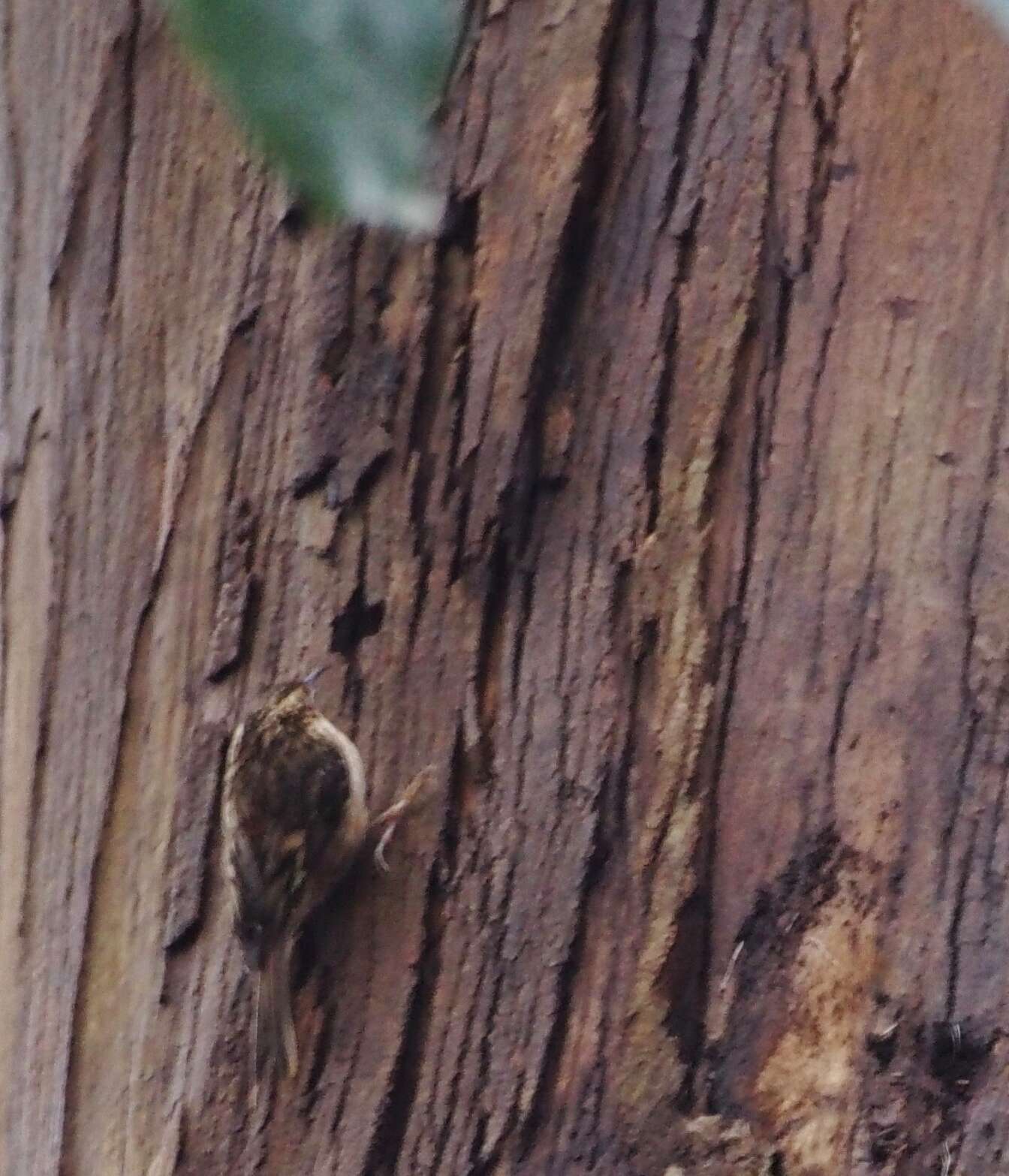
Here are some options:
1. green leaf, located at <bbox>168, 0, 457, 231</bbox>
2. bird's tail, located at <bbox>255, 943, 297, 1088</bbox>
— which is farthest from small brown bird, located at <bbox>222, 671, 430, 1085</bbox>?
green leaf, located at <bbox>168, 0, 457, 231</bbox>

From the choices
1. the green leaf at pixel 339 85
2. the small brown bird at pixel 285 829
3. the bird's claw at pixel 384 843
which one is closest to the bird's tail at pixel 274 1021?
the small brown bird at pixel 285 829

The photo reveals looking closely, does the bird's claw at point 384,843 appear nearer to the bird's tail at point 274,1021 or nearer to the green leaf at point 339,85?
the bird's tail at point 274,1021

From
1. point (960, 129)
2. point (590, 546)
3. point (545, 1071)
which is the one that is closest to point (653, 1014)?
point (545, 1071)

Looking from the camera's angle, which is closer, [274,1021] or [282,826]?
[274,1021]

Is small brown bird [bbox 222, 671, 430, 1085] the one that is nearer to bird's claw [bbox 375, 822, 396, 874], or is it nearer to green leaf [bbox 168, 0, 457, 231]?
bird's claw [bbox 375, 822, 396, 874]

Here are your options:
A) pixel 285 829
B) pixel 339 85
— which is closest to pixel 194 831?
pixel 285 829

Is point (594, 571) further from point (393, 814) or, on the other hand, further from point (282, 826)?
point (282, 826)

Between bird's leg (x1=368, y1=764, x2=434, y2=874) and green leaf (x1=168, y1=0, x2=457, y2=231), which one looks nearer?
green leaf (x1=168, y1=0, x2=457, y2=231)
